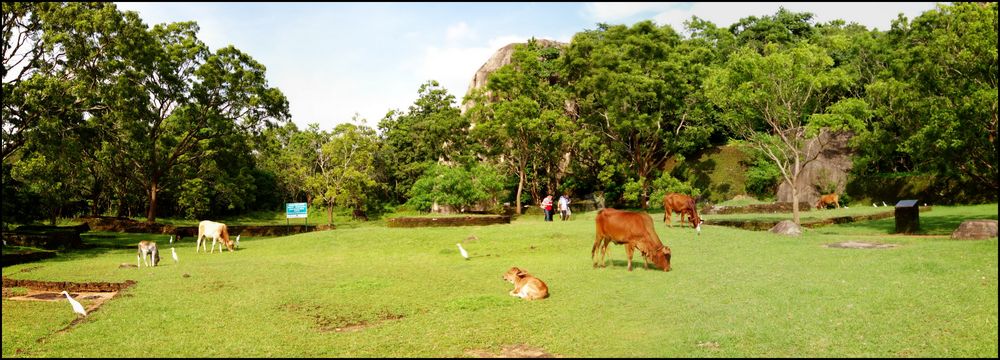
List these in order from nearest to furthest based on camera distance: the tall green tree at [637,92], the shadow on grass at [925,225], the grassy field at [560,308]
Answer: the grassy field at [560,308], the shadow on grass at [925,225], the tall green tree at [637,92]

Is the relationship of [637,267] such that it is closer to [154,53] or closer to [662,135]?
[154,53]

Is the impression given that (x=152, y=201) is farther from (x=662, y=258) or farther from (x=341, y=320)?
(x=662, y=258)

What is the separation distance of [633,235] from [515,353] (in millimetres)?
8199

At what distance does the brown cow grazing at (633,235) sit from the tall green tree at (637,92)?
94.5 ft

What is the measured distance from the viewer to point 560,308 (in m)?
11.8

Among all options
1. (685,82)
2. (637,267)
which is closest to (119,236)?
(637,267)

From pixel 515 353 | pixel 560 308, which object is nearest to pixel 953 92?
pixel 560 308

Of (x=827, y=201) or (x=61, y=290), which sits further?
(x=827, y=201)

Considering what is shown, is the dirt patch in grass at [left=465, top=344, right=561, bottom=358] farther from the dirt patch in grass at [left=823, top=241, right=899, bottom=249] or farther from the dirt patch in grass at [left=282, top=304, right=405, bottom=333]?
the dirt patch in grass at [left=823, top=241, right=899, bottom=249]

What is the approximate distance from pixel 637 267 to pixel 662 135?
3328 centimetres

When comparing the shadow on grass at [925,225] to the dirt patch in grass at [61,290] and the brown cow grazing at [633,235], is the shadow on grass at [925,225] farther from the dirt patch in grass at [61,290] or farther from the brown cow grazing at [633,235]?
the dirt patch in grass at [61,290]

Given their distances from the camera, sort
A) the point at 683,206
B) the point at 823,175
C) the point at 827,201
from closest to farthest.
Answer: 1. the point at 683,206
2. the point at 827,201
3. the point at 823,175

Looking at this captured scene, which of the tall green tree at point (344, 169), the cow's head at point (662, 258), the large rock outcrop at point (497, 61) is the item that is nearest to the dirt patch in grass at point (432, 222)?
the tall green tree at point (344, 169)

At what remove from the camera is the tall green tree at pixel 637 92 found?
149 feet
